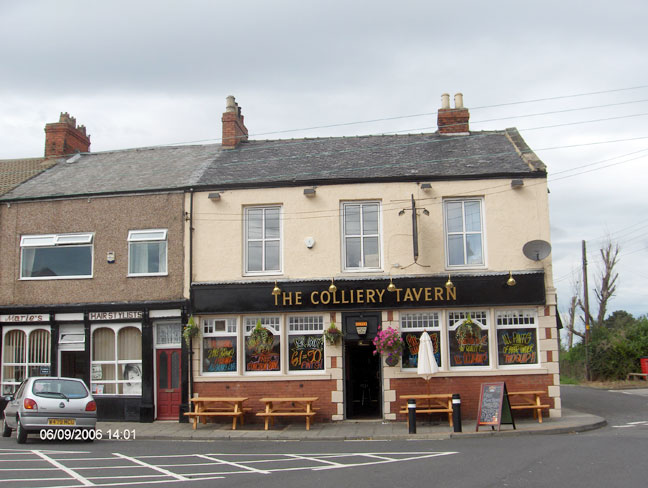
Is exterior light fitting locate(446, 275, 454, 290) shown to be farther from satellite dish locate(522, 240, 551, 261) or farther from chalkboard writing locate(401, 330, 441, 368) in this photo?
satellite dish locate(522, 240, 551, 261)

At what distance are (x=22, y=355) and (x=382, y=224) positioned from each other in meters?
11.4

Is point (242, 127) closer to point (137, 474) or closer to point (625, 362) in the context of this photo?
point (137, 474)

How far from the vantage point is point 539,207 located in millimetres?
18094

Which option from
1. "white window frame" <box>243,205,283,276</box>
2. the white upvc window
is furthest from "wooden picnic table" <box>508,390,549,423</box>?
the white upvc window

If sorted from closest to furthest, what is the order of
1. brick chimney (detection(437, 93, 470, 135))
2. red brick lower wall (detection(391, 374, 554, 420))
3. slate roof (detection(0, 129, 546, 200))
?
red brick lower wall (detection(391, 374, 554, 420))
slate roof (detection(0, 129, 546, 200))
brick chimney (detection(437, 93, 470, 135))

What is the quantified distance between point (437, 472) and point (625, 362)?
77.4 ft

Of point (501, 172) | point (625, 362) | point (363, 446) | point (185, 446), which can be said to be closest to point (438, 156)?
point (501, 172)

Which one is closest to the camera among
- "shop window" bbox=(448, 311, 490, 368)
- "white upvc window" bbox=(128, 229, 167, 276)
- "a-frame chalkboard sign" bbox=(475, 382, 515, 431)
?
"a-frame chalkboard sign" bbox=(475, 382, 515, 431)

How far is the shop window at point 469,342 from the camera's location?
17.8 m

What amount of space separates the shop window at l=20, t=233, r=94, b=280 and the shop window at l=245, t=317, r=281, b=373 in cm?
523

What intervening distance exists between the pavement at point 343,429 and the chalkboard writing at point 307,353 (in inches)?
57.4

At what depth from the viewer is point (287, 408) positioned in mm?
17734

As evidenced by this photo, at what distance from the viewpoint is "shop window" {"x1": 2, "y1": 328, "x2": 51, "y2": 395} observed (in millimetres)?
19641
